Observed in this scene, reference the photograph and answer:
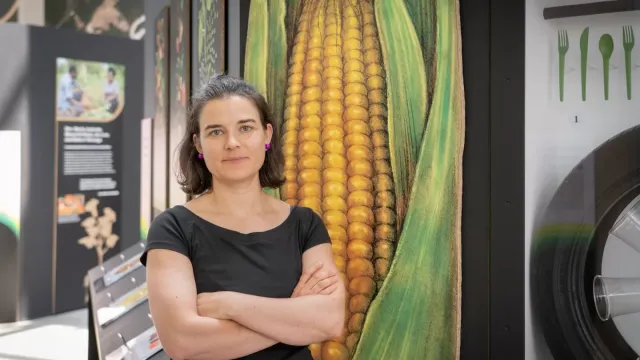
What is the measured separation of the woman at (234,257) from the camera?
127 centimetres

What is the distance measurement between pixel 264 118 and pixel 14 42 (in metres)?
4.29

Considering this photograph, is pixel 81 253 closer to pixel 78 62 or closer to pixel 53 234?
pixel 53 234

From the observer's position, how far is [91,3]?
18.1 feet

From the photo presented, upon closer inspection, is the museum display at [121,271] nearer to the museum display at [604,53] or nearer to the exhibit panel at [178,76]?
the exhibit panel at [178,76]

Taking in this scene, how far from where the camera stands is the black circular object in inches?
66.8

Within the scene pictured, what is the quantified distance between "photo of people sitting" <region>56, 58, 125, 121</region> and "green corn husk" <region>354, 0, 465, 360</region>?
4.06 metres

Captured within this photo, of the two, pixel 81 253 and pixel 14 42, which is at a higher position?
pixel 14 42

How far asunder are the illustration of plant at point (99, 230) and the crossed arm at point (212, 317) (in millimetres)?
4270

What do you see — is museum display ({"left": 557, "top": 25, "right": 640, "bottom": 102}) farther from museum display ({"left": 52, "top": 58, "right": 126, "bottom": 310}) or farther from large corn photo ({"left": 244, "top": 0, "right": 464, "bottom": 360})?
museum display ({"left": 52, "top": 58, "right": 126, "bottom": 310})

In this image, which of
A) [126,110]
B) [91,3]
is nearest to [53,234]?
[126,110]

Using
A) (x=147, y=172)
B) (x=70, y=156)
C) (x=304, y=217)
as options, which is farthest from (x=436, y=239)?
(x=70, y=156)

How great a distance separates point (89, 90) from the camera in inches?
204

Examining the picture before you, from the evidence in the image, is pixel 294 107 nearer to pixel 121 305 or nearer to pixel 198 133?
pixel 198 133

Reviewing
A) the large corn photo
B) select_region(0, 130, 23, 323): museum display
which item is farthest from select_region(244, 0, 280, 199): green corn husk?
select_region(0, 130, 23, 323): museum display
